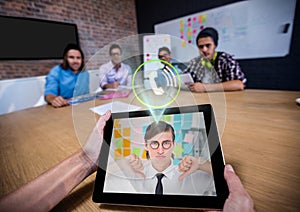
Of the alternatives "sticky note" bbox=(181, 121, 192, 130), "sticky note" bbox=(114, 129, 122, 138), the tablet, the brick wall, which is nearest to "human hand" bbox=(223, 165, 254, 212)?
the tablet

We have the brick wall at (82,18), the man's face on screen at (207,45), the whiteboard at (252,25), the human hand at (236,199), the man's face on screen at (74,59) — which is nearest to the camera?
the human hand at (236,199)

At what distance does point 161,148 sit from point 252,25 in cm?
245

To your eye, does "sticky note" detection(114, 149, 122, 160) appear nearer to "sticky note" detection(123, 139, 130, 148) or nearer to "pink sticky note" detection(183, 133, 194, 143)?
"sticky note" detection(123, 139, 130, 148)

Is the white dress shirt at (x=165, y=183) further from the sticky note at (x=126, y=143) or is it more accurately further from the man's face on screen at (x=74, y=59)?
the man's face on screen at (x=74, y=59)

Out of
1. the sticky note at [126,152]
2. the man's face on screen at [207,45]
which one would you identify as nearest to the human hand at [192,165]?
the sticky note at [126,152]

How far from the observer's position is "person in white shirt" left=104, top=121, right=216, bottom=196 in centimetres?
24

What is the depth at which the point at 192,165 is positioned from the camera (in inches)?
10.3

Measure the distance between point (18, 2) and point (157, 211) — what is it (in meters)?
2.93

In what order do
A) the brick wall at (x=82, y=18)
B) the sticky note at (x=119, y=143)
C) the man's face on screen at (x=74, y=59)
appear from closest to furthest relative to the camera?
the sticky note at (x=119, y=143) → the man's face on screen at (x=74, y=59) → the brick wall at (x=82, y=18)

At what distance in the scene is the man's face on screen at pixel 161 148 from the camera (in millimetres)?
272

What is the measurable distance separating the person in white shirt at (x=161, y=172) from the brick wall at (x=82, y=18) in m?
2.55

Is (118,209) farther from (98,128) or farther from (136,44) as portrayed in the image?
(136,44)

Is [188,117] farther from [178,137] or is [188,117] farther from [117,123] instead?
[117,123]

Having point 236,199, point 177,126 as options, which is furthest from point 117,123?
point 236,199
